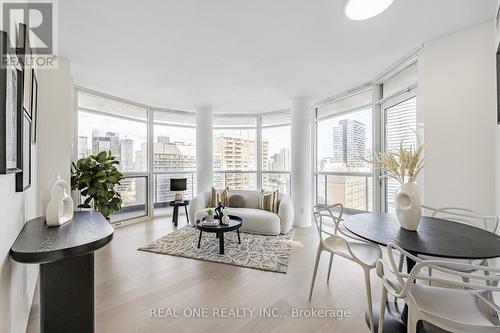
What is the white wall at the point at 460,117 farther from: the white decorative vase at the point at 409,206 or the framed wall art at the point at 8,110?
the framed wall art at the point at 8,110

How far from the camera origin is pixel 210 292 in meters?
2.19

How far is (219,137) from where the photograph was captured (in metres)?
5.87

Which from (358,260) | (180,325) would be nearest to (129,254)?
(180,325)

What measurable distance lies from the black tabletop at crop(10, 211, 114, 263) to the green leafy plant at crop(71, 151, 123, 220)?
171cm

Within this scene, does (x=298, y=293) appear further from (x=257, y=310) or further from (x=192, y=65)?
(x=192, y=65)

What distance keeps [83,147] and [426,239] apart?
5000 millimetres

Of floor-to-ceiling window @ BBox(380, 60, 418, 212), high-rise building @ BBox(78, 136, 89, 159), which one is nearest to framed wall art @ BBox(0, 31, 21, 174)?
high-rise building @ BBox(78, 136, 89, 159)

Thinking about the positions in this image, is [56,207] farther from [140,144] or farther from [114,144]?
[140,144]

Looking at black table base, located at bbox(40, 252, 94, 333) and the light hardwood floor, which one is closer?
black table base, located at bbox(40, 252, 94, 333)

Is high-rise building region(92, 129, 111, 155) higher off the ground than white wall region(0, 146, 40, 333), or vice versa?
high-rise building region(92, 129, 111, 155)

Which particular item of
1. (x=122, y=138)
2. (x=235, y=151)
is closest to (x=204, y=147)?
(x=235, y=151)

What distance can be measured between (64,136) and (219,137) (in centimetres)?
348

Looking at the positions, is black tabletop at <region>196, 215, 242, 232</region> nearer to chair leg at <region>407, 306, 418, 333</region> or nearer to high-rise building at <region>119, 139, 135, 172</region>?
chair leg at <region>407, 306, 418, 333</region>

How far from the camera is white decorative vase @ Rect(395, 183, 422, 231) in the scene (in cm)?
162
